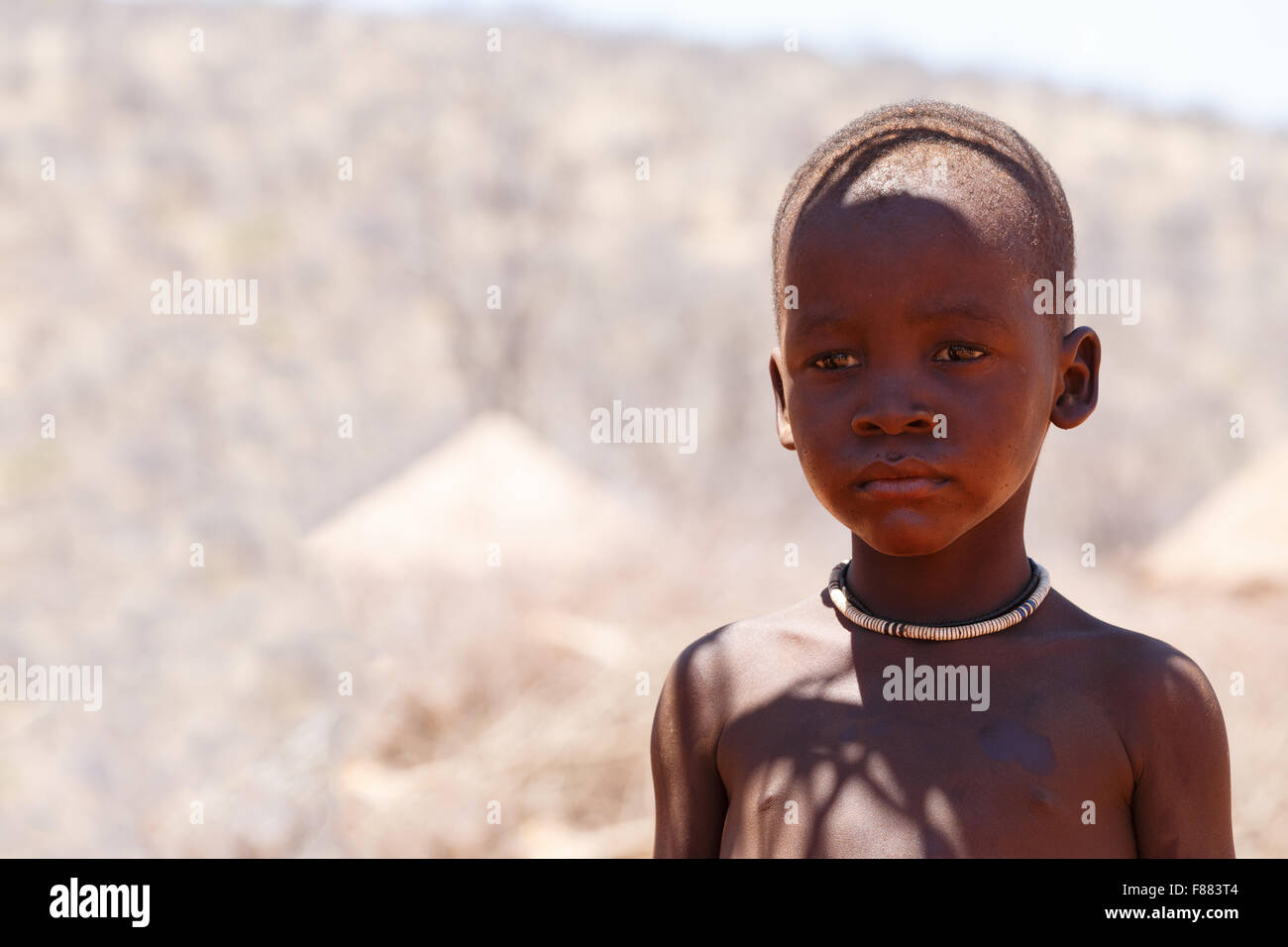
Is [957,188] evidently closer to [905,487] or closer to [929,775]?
[905,487]

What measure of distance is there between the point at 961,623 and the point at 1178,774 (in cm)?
32

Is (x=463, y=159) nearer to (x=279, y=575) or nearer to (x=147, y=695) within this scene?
(x=279, y=575)

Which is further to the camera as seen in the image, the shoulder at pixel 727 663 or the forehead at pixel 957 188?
the shoulder at pixel 727 663

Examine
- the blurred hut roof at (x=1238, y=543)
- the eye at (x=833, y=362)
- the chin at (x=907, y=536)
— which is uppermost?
the eye at (x=833, y=362)

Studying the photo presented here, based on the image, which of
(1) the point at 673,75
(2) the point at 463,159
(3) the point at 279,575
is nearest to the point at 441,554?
(3) the point at 279,575

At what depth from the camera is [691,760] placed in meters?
1.80

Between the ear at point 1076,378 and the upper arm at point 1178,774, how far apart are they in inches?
14.7

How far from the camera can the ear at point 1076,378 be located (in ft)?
5.84

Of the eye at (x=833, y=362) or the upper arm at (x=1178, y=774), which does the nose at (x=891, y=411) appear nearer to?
the eye at (x=833, y=362)

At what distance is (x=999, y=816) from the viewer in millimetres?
1590

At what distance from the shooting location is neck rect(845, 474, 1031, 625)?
1779 mm
